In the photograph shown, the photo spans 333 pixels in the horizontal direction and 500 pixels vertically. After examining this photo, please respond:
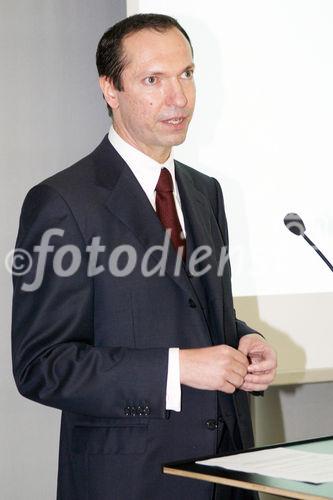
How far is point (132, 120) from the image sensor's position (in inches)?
70.2

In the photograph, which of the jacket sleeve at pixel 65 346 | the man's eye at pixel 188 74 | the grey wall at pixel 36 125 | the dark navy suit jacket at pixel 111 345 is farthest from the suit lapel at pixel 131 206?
the grey wall at pixel 36 125

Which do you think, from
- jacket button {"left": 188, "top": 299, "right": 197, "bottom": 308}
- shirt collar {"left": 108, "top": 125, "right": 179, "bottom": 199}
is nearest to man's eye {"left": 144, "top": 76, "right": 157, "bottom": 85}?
shirt collar {"left": 108, "top": 125, "right": 179, "bottom": 199}

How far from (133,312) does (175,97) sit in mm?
457

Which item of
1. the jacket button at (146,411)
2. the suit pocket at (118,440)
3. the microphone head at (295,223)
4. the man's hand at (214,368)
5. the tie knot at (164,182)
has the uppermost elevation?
the tie knot at (164,182)

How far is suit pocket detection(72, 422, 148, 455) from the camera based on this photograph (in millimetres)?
1610

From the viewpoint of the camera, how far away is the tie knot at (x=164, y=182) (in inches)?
71.6

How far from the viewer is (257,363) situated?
64.4 inches

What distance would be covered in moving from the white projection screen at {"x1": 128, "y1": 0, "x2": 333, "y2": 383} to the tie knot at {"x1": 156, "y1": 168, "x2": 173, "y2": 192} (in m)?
0.87

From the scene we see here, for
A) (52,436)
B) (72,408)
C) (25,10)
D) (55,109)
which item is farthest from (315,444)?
(25,10)

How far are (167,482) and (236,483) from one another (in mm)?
551

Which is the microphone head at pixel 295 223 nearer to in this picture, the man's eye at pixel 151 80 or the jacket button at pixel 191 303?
the jacket button at pixel 191 303

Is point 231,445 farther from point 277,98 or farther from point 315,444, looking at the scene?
point 277,98

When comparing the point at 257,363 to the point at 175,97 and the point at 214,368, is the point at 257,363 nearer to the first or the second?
the point at 214,368

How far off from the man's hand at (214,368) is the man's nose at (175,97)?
21.0 inches
